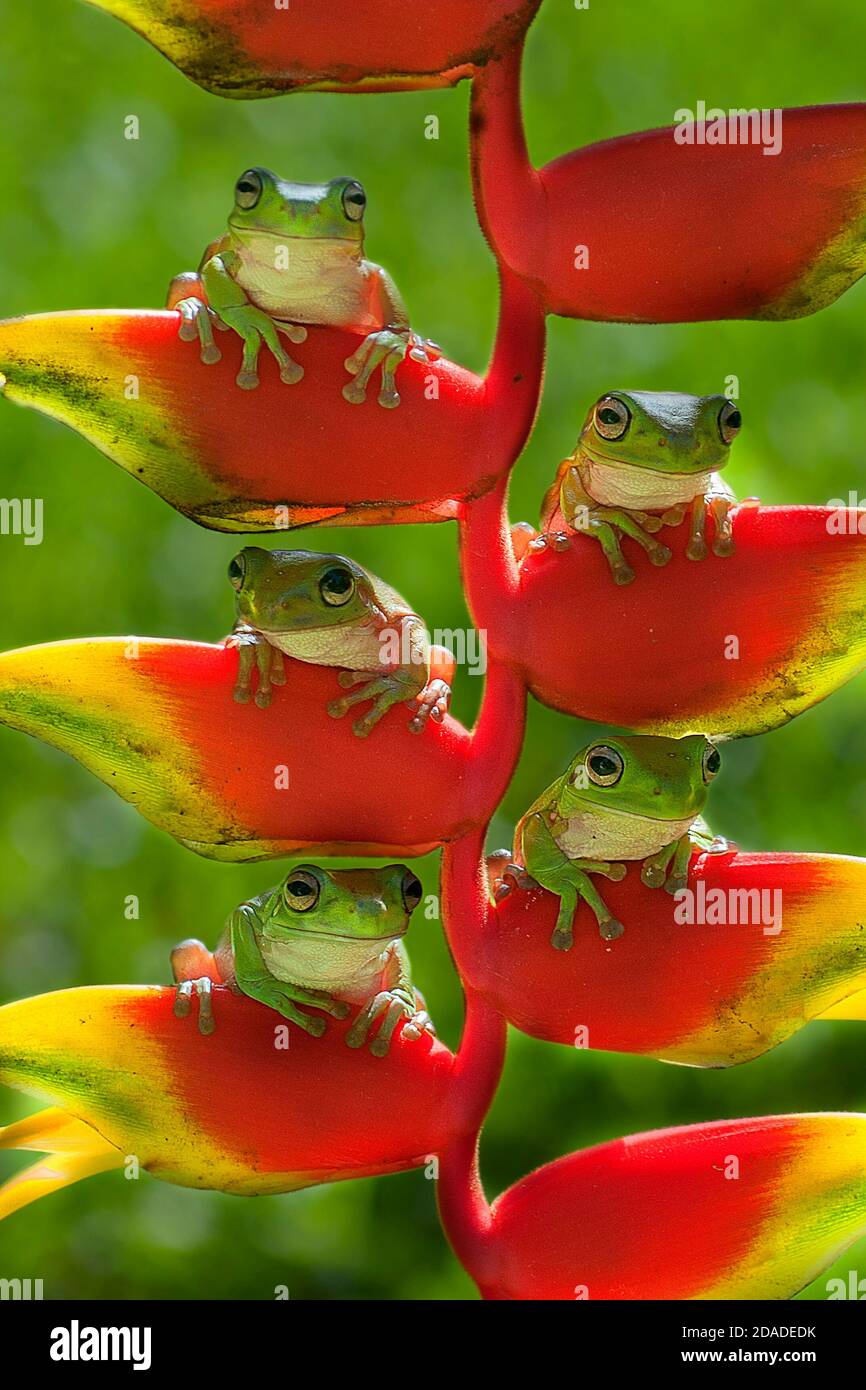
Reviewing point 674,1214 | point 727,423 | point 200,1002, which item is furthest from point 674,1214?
point 727,423

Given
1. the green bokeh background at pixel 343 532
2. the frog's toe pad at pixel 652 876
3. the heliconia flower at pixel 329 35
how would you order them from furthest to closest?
the green bokeh background at pixel 343 532 → the frog's toe pad at pixel 652 876 → the heliconia flower at pixel 329 35

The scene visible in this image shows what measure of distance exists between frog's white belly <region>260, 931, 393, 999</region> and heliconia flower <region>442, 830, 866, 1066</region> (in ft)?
0.30

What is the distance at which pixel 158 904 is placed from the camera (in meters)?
1.59

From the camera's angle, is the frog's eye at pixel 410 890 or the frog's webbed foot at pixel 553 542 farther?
the frog's eye at pixel 410 890

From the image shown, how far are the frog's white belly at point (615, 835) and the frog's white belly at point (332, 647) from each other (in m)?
0.11

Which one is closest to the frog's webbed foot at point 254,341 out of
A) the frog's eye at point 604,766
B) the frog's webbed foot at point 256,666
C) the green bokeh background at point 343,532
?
the frog's webbed foot at point 256,666

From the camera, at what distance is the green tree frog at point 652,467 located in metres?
0.66

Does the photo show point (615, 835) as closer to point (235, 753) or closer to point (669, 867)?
point (669, 867)

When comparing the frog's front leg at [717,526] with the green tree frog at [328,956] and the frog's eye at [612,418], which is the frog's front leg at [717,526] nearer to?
the frog's eye at [612,418]

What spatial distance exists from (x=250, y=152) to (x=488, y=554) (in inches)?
45.3

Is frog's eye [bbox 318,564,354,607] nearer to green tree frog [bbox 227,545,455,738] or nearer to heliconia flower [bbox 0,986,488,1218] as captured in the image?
green tree frog [bbox 227,545,455,738]

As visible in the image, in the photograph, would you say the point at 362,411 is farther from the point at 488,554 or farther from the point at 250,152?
the point at 250,152

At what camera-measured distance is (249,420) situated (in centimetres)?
62

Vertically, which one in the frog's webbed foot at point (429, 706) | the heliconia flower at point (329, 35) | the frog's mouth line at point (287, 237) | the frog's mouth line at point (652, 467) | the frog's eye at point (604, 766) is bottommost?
the frog's eye at point (604, 766)
